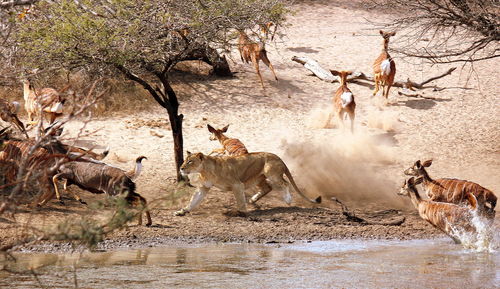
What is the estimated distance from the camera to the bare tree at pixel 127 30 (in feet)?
39.9

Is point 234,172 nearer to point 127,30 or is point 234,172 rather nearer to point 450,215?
point 127,30

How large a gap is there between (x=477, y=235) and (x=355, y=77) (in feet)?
31.9

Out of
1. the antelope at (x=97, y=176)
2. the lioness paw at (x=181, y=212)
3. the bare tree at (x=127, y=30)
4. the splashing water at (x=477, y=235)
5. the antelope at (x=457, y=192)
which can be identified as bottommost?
the lioness paw at (x=181, y=212)

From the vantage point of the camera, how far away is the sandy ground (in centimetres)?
1248

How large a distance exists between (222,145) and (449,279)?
21.3 feet

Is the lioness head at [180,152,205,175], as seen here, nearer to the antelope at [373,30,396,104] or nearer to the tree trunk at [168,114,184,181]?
the tree trunk at [168,114,184,181]

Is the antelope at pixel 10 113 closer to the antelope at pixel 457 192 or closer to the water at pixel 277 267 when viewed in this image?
the water at pixel 277 267

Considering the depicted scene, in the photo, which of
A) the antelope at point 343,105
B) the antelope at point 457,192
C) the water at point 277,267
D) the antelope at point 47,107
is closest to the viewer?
the water at point 277,267

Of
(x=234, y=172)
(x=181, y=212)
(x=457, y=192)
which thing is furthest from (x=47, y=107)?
(x=457, y=192)

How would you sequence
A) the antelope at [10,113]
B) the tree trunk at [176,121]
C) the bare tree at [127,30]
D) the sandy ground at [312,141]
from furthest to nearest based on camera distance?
the antelope at [10,113]
the tree trunk at [176,121]
the sandy ground at [312,141]
the bare tree at [127,30]

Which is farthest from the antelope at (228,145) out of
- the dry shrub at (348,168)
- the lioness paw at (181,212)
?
the lioness paw at (181,212)

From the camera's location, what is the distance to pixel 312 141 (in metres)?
16.8

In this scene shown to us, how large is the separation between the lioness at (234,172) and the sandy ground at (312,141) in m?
0.31

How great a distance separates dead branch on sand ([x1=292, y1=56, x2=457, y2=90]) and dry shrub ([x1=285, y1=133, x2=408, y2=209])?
3.38 meters
